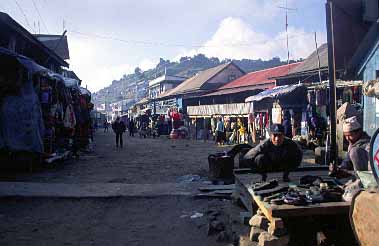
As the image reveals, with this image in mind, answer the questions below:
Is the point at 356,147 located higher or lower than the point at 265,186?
higher

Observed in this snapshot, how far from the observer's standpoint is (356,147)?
464 cm

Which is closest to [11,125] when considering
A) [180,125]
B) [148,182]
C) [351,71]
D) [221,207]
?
[148,182]

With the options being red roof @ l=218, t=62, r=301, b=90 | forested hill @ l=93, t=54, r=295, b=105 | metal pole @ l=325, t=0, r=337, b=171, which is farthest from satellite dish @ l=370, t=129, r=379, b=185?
forested hill @ l=93, t=54, r=295, b=105

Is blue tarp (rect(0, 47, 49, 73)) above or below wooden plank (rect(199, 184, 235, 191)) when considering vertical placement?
above

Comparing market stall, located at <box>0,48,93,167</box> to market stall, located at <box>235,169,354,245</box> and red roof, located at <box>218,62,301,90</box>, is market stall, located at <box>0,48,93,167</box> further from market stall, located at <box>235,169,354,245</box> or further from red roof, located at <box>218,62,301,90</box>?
red roof, located at <box>218,62,301,90</box>

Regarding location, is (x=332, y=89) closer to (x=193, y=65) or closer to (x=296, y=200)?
(x=296, y=200)

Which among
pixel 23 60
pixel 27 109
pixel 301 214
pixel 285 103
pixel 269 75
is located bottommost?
pixel 301 214

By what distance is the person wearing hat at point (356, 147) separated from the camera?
4.50 meters

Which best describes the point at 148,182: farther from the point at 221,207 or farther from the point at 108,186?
the point at 221,207

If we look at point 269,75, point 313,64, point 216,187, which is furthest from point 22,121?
point 269,75

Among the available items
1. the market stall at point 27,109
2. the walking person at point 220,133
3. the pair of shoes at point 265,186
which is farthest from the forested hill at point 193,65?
the pair of shoes at point 265,186

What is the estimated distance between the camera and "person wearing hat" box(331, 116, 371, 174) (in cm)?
450

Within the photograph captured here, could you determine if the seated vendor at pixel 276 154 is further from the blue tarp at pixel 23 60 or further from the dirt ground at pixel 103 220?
the blue tarp at pixel 23 60

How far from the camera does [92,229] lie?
5852mm
